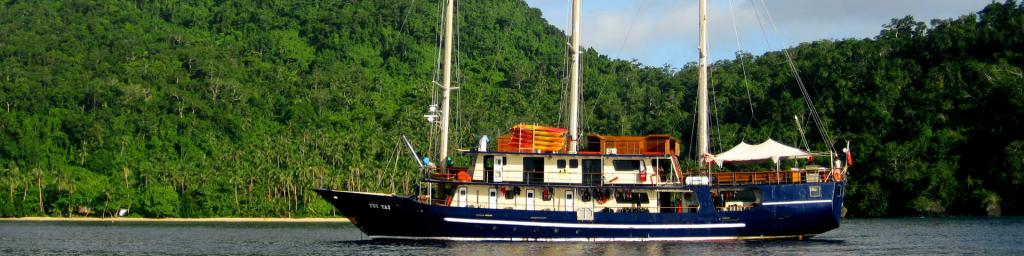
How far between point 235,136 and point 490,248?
66.5m

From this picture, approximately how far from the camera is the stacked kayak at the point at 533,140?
40.9 metres

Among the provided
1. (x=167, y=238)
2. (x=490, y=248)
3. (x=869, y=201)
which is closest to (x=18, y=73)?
(x=167, y=238)

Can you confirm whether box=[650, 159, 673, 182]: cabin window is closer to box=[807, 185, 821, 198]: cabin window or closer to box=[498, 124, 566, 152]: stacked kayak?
box=[498, 124, 566, 152]: stacked kayak

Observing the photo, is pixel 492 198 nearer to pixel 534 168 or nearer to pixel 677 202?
pixel 534 168

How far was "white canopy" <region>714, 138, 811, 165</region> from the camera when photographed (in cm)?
4212

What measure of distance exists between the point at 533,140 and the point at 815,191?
937 centimetres

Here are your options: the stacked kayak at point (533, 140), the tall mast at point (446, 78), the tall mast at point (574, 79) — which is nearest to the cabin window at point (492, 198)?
the stacked kayak at point (533, 140)

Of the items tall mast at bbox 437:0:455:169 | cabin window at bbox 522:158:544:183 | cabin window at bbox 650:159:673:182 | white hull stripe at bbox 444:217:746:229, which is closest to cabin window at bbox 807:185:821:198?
white hull stripe at bbox 444:217:746:229

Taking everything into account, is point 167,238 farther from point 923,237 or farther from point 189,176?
point 189,176

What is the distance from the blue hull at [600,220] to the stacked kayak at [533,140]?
7.59 feet

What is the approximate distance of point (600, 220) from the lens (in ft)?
132

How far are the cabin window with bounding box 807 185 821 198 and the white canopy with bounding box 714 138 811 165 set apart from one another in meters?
1.39

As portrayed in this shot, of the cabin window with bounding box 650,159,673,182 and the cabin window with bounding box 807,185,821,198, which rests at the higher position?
the cabin window with bounding box 650,159,673,182

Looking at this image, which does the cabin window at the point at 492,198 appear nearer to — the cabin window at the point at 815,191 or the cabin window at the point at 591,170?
the cabin window at the point at 591,170
